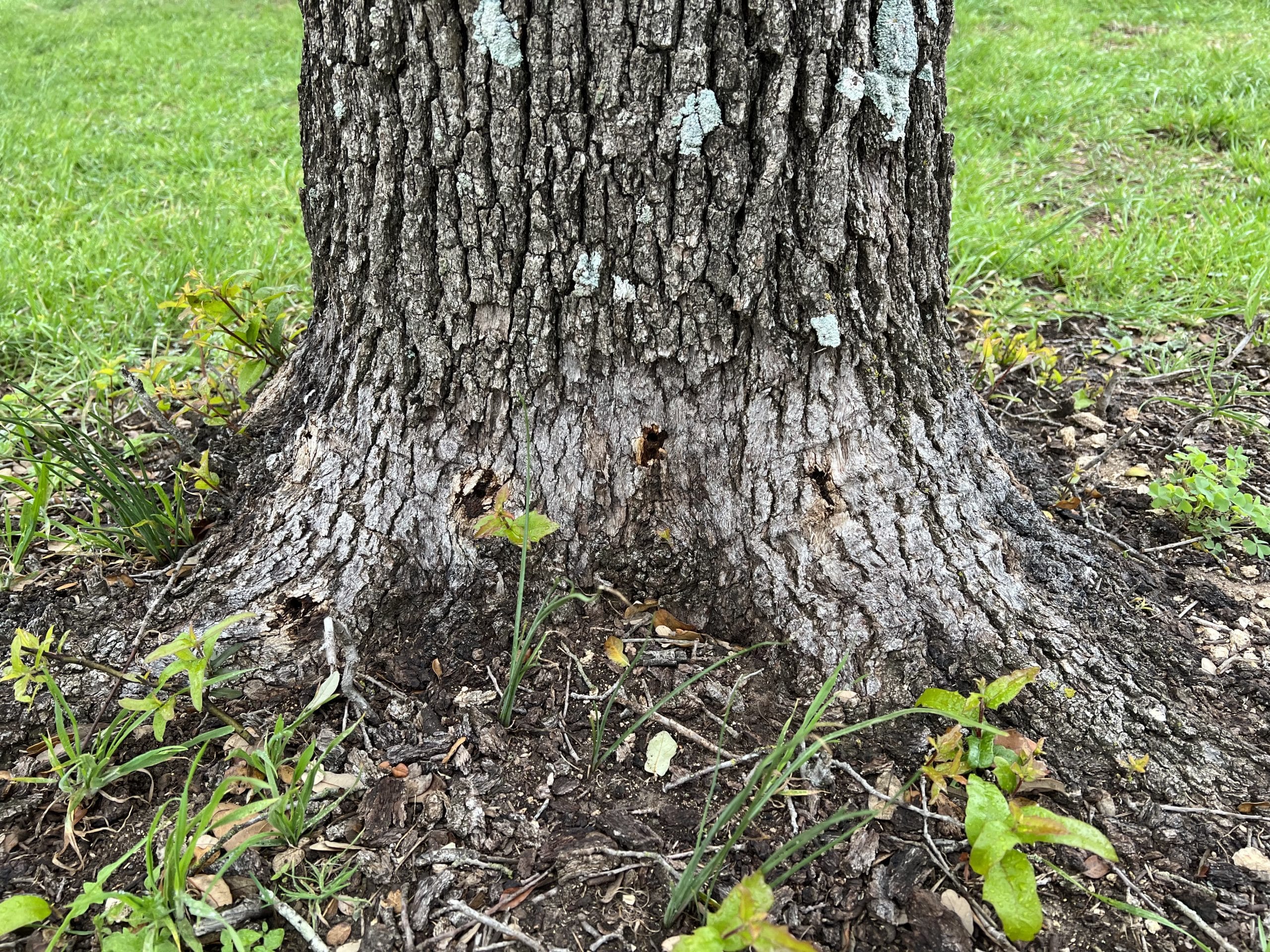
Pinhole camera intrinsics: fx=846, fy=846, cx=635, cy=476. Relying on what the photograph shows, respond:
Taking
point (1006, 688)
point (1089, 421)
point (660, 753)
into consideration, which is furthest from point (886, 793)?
point (1089, 421)

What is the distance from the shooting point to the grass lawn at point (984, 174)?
11.2ft

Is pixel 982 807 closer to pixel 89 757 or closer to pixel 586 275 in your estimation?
pixel 586 275

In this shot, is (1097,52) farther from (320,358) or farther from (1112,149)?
(320,358)

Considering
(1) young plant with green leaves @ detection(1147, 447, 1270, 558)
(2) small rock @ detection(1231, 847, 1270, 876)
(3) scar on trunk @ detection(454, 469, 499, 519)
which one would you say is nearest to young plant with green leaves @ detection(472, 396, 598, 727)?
(3) scar on trunk @ detection(454, 469, 499, 519)

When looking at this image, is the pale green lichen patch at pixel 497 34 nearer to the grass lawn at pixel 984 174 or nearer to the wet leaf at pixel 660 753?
the wet leaf at pixel 660 753

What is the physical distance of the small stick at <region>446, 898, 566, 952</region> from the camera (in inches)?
56.0

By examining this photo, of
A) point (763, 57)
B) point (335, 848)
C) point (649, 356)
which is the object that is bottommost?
point (335, 848)

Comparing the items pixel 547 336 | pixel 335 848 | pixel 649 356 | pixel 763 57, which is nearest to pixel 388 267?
pixel 547 336

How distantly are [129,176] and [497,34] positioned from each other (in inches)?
169

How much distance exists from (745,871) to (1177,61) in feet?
19.7

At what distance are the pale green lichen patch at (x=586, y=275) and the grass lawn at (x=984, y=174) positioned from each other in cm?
220

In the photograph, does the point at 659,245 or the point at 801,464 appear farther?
the point at 801,464

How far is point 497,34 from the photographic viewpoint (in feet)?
5.01

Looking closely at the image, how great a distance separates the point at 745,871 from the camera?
1516 millimetres
